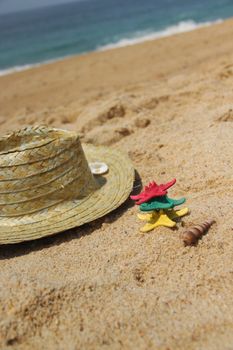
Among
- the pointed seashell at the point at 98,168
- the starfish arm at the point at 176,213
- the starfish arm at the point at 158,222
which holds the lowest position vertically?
the pointed seashell at the point at 98,168

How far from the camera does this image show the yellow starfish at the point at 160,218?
7.65 feet

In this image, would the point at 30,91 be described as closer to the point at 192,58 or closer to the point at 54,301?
the point at 192,58

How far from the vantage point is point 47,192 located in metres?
2.57

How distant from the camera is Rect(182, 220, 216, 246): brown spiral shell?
2146mm

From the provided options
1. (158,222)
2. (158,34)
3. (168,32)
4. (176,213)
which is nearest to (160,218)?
(158,222)

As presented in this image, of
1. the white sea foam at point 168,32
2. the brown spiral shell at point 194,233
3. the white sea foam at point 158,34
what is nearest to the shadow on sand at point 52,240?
the brown spiral shell at point 194,233

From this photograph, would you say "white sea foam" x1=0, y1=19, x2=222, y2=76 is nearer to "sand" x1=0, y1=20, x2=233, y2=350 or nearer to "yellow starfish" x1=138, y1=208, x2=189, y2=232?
"sand" x1=0, y1=20, x2=233, y2=350

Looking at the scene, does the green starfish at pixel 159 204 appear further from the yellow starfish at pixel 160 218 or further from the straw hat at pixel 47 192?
the straw hat at pixel 47 192

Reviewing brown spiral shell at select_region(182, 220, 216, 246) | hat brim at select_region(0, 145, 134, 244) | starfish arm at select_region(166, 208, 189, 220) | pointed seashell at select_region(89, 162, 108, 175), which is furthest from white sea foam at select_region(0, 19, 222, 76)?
brown spiral shell at select_region(182, 220, 216, 246)

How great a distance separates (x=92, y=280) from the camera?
2.04 metres

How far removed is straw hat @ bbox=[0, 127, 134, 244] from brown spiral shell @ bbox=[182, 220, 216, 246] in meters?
0.63

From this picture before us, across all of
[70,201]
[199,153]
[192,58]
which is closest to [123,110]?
[199,153]

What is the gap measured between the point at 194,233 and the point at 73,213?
0.84m

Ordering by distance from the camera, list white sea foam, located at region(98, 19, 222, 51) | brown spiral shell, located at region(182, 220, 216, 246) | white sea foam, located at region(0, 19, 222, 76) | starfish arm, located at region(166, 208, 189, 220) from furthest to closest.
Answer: white sea foam, located at region(98, 19, 222, 51) < white sea foam, located at region(0, 19, 222, 76) < starfish arm, located at region(166, 208, 189, 220) < brown spiral shell, located at region(182, 220, 216, 246)
